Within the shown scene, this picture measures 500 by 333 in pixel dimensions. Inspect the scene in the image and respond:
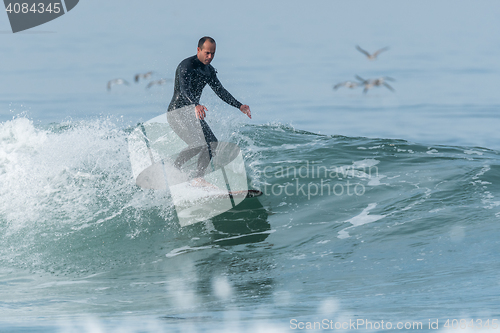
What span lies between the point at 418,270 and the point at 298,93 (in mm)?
15134

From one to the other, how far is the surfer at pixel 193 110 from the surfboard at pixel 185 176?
0.10 meters

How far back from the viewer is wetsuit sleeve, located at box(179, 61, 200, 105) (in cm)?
786

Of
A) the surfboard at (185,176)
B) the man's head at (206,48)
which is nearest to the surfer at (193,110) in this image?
the man's head at (206,48)

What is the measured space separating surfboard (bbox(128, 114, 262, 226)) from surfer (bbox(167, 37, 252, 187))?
103mm

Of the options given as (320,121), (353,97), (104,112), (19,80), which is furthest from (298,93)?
(19,80)

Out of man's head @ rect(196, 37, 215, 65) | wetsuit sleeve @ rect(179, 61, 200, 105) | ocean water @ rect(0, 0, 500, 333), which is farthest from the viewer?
wetsuit sleeve @ rect(179, 61, 200, 105)

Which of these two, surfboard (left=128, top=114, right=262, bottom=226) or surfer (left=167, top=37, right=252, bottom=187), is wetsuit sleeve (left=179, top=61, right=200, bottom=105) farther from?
surfboard (left=128, top=114, right=262, bottom=226)

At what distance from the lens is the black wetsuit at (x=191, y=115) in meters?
7.93

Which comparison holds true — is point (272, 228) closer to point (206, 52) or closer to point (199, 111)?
point (199, 111)

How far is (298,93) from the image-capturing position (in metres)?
20.6

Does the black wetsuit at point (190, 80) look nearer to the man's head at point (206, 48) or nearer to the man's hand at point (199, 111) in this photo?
the man's head at point (206, 48)

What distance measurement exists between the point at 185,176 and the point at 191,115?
896mm

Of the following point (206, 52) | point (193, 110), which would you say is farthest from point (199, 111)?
point (206, 52)

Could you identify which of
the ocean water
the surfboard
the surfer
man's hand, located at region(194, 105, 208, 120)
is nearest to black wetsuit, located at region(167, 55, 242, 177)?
the surfer
